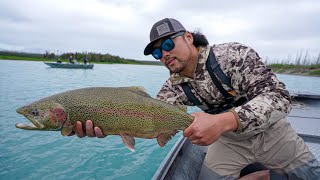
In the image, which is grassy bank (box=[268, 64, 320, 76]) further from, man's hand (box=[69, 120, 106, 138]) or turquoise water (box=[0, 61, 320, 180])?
man's hand (box=[69, 120, 106, 138])

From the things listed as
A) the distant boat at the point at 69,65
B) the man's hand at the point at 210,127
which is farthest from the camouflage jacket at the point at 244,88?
the distant boat at the point at 69,65

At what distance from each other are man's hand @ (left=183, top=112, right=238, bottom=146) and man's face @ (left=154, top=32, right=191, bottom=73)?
3.36 ft

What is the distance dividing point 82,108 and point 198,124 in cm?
135

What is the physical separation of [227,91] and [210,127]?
3.31ft

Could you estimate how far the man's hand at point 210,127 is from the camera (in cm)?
229

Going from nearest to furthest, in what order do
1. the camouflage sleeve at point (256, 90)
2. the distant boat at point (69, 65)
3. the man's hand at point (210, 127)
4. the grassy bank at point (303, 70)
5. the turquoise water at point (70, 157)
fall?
1. the man's hand at point (210, 127)
2. the camouflage sleeve at point (256, 90)
3. the turquoise water at point (70, 157)
4. the distant boat at point (69, 65)
5. the grassy bank at point (303, 70)

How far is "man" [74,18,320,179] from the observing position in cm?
287

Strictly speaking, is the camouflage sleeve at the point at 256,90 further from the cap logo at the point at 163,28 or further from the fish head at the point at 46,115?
the fish head at the point at 46,115

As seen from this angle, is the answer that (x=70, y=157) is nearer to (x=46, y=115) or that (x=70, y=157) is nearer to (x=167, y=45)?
(x=46, y=115)

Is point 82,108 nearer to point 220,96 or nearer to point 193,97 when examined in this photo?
point 193,97

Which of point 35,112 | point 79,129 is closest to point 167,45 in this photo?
point 79,129

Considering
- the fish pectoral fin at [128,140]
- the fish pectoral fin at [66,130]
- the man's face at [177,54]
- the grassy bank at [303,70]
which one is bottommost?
the grassy bank at [303,70]

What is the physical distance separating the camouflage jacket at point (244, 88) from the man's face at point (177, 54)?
0.57 ft

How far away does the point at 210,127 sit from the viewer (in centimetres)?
228
